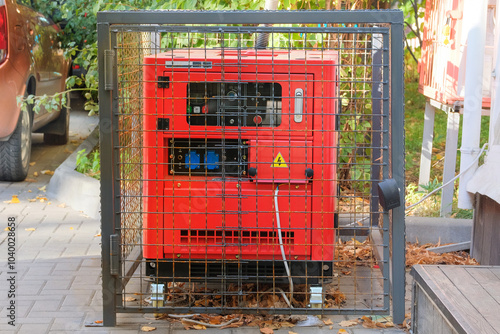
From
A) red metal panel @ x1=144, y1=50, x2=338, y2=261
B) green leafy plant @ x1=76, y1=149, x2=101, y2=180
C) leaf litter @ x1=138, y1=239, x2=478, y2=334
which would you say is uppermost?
red metal panel @ x1=144, y1=50, x2=338, y2=261

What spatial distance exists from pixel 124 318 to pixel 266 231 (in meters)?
1.00

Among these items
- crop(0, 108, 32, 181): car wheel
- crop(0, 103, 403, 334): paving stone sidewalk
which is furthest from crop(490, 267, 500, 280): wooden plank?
crop(0, 108, 32, 181): car wheel

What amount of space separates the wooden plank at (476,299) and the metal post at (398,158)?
0.85 feet

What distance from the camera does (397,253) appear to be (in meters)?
4.05

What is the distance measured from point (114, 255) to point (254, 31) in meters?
1.46

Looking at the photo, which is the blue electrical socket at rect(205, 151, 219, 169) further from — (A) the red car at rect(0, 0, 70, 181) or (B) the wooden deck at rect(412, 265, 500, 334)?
(A) the red car at rect(0, 0, 70, 181)

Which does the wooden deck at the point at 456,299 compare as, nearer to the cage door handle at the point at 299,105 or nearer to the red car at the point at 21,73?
the cage door handle at the point at 299,105

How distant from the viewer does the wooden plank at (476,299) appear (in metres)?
3.17

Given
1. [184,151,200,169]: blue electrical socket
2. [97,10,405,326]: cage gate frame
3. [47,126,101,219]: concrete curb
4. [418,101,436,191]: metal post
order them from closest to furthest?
[97,10,405,326]: cage gate frame, [184,151,200,169]: blue electrical socket, [47,126,101,219]: concrete curb, [418,101,436,191]: metal post

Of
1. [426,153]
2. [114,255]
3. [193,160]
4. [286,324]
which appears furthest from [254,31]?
[426,153]

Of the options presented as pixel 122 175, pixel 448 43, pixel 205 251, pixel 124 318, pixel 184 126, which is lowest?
pixel 124 318

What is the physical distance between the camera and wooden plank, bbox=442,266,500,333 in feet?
10.4

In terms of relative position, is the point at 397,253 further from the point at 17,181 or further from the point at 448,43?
the point at 17,181

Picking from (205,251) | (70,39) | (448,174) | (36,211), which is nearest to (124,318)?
(205,251)
